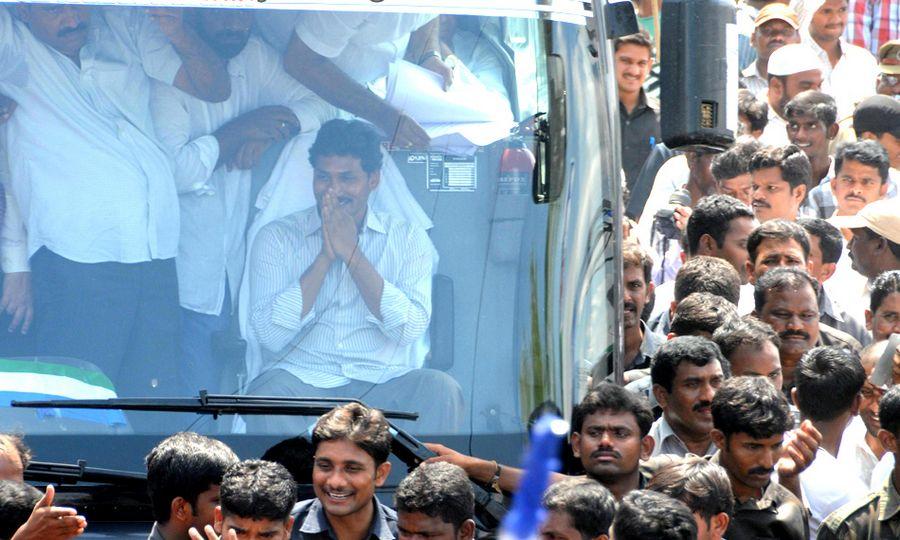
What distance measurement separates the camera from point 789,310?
19.5ft

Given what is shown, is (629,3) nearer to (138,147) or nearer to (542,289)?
(542,289)

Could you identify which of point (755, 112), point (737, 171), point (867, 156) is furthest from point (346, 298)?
point (755, 112)

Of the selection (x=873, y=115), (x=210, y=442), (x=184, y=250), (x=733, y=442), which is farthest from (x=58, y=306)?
(x=873, y=115)

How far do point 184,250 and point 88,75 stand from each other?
65 cm

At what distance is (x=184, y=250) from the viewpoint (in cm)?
432

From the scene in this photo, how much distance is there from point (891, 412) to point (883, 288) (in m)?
2.20

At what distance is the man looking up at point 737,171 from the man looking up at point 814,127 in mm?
1191

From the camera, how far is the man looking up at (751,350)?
5367mm

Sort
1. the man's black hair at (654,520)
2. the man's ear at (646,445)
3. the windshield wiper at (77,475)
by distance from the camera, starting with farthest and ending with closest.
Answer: the man's ear at (646,445)
the windshield wiper at (77,475)
the man's black hair at (654,520)

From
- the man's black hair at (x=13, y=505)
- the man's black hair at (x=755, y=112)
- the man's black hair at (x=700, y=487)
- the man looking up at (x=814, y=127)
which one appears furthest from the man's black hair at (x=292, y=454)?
the man's black hair at (x=755, y=112)

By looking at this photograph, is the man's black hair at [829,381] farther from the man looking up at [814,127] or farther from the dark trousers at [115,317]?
the man looking up at [814,127]

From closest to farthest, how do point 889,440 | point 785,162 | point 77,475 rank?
1. point 77,475
2. point 889,440
3. point 785,162

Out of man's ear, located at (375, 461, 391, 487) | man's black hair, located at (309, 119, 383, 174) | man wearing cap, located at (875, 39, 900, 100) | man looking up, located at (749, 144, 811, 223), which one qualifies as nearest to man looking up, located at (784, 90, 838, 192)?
man looking up, located at (749, 144, 811, 223)

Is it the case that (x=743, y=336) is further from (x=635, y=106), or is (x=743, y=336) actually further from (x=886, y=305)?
(x=635, y=106)
